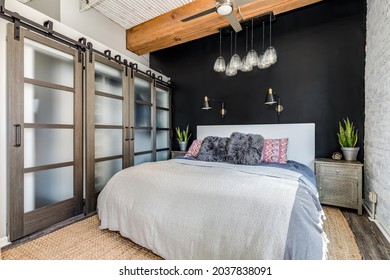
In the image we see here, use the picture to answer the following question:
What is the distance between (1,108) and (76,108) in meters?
0.71

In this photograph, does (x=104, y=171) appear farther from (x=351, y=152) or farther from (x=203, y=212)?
(x=351, y=152)

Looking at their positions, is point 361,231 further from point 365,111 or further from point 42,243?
point 42,243

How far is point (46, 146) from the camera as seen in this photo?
7.00ft

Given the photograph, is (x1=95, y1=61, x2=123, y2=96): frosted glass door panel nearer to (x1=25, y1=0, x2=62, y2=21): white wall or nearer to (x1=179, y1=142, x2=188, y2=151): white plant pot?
(x1=25, y1=0, x2=62, y2=21): white wall

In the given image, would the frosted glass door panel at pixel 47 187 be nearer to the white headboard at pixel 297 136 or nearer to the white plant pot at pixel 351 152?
the white headboard at pixel 297 136

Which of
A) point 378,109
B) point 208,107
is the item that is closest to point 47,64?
point 208,107

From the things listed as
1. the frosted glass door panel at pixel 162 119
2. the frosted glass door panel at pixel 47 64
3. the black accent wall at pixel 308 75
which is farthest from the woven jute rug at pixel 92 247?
the frosted glass door panel at pixel 162 119

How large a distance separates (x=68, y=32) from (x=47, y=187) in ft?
6.22

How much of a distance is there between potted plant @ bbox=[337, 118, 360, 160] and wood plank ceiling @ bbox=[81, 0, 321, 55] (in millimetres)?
1796

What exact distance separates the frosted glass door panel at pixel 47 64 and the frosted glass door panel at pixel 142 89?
1119mm

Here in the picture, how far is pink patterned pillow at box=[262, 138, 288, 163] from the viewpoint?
9.07ft

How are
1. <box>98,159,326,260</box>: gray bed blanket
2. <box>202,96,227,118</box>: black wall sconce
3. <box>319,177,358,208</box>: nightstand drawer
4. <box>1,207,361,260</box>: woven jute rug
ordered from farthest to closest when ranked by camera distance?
<box>202,96,227,118</box>: black wall sconce
<box>319,177,358,208</box>: nightstand drawer
<box>1,207,361,260</box>: woven jute rug
<box>98,159,326,260</box>: gray bed blanket

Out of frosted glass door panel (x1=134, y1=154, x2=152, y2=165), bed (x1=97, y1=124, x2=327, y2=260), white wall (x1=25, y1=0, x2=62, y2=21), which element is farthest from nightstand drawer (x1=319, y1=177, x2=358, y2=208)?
white wall (x1=25, y1=0, x2=62, y2=21)
